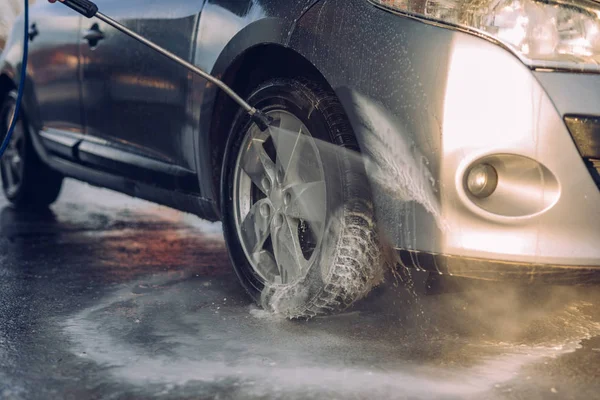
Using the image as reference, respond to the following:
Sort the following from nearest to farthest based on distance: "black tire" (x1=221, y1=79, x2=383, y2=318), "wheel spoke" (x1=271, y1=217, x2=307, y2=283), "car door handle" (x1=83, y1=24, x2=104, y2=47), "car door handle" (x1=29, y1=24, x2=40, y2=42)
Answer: "black tire" (x1=221, y1=79, x2=383, y2=318), "wheel spoke" (x1=271, y1=217, x2=307, y2=283), "car door handle" (x1=83, y1=24, x2=104, y2=47), "car door handle" (x1=29, y1=24, x2=40, y2=42)

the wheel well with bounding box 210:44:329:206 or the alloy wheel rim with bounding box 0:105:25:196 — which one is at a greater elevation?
the wheel well with bounding box 210:44:329:206

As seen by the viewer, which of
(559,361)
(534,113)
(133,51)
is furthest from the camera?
(133,51)

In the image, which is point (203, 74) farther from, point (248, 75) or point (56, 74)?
point (56, 74)

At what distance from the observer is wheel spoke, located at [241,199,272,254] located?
3324 mm

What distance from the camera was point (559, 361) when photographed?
2.76 m

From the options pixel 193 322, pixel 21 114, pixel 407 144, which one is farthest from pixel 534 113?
pixel 21 114

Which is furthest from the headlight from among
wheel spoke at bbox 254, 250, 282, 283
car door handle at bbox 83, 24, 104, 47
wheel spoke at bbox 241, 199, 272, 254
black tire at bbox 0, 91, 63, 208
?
black tire at bbox 0, 91, 63, 208

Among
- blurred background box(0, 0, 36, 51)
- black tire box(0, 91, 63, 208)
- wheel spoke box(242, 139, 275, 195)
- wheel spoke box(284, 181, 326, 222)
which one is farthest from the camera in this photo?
black tire box(0, 91, 63, 208)

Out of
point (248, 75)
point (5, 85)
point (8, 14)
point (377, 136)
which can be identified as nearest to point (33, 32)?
point (8, 14)

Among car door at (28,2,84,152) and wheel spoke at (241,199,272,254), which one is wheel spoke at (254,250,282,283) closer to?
wheel spoke at (241,199,272,254)

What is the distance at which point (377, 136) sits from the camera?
2770mm

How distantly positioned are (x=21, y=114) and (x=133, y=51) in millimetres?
1770

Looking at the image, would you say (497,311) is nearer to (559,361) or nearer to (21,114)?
(559,361)

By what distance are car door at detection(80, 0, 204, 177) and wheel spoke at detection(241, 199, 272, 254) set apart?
1.45 ft
